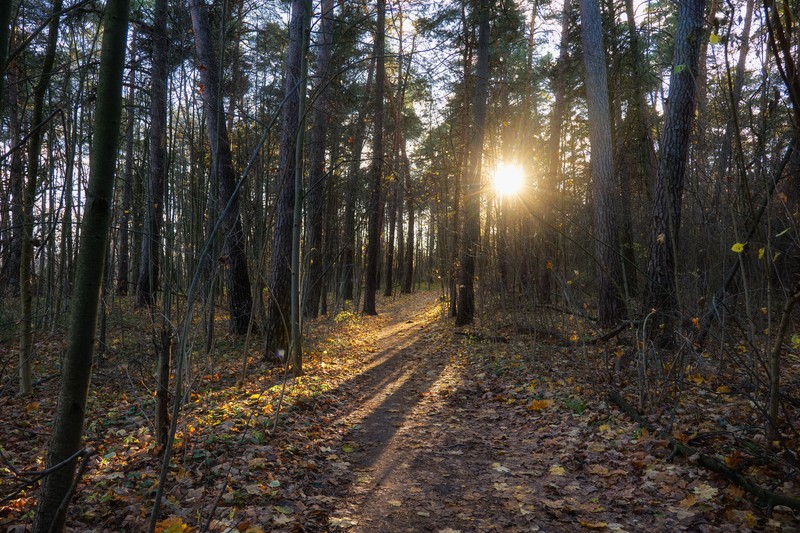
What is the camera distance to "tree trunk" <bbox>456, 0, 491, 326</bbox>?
1102cm

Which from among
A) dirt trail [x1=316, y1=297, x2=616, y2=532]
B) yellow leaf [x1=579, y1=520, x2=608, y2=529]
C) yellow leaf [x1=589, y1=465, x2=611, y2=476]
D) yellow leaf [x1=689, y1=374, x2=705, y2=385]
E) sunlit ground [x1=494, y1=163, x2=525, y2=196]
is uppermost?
sunlit ground [x1=494, y1=163, x2=525, y2=196]

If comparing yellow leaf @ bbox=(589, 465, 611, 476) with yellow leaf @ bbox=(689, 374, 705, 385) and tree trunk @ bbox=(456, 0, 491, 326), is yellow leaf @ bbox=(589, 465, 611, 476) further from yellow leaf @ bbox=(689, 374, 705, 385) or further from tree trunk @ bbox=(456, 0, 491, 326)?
tree trunk @ bbox=(456, 0, 491, 326)

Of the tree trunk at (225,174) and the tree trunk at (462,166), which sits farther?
the tree trunk at (462,166)

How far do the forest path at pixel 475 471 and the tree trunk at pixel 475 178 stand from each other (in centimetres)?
472

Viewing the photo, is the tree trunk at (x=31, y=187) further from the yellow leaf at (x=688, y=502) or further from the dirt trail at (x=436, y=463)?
the yellow leaf at (x=688, y=502)

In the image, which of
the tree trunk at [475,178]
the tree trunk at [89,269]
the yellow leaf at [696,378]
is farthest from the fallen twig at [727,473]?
the tree trunk at [475,178]

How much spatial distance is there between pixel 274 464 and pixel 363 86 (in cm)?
1643

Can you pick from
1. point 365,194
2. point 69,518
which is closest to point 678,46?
point 69,518

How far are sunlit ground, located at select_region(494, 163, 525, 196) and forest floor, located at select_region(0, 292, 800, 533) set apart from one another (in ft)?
9.52

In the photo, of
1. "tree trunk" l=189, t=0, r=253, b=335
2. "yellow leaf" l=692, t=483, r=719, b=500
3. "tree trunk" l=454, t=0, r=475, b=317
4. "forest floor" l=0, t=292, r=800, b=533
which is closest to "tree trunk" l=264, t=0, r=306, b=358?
"tree trunk" l=189, t=0, r=253, b=335

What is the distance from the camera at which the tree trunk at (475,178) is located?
11.0 metres

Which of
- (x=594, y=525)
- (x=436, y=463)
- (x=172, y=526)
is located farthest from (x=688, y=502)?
(x=172, y=526)

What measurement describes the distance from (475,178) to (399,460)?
27.7ft

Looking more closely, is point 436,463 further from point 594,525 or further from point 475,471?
point 594,525
